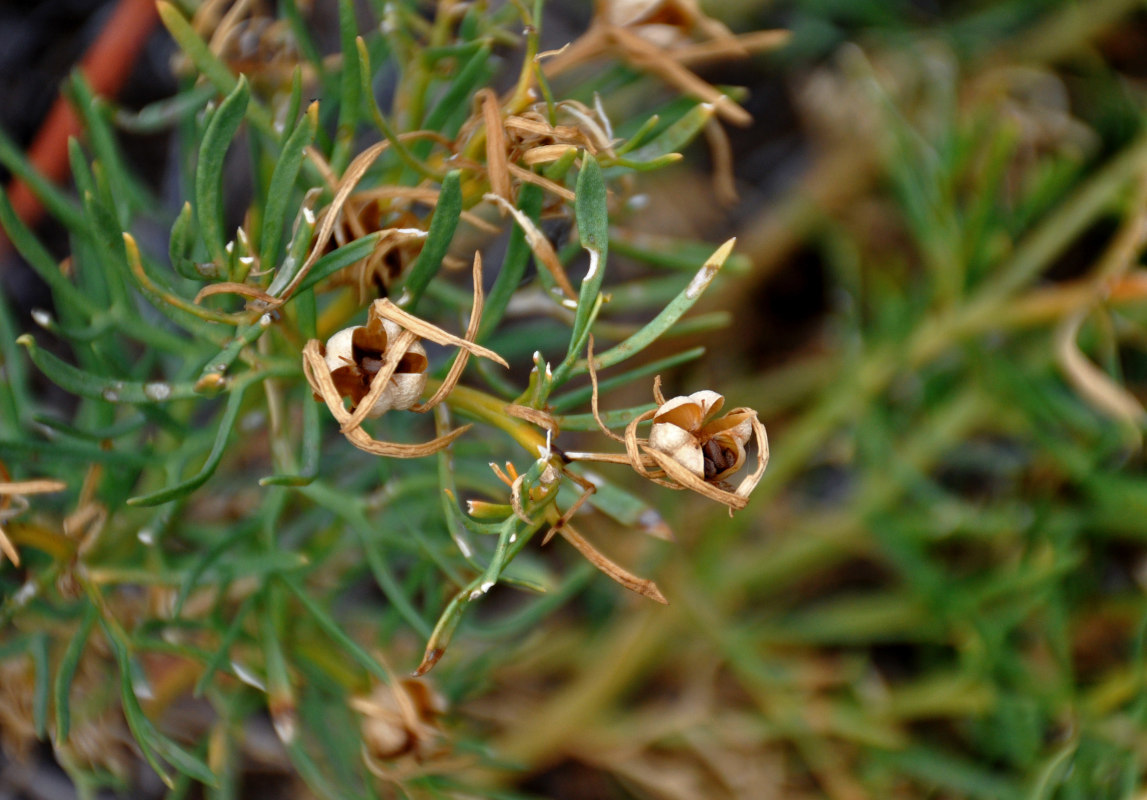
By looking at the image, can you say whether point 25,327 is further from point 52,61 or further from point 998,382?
point 998,382

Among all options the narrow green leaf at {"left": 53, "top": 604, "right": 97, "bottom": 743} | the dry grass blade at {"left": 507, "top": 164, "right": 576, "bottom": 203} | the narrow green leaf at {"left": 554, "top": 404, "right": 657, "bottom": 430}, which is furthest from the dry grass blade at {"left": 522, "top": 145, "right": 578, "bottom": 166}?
the narrow green leaf at {"left": 53, "top": 604, "right": 97, "bottom": 743}

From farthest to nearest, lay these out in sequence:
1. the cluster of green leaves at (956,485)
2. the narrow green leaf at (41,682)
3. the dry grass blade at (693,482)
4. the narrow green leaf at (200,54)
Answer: the cluster of green leaves at (956,485) → the narrow green leaf at (41,682) → the narrow green leaf at (200,54) → the dry grass blade at (693,482)

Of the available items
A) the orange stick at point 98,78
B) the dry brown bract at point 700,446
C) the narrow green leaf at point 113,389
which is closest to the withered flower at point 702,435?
the dry brown bract at point 700,446

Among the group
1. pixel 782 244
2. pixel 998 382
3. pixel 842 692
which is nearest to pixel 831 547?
pixel 842 692

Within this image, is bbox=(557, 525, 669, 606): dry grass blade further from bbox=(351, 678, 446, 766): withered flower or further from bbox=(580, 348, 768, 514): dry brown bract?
bbox=(351, 678, 446, 766): withered flower

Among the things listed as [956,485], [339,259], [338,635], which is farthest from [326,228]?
[956,485]

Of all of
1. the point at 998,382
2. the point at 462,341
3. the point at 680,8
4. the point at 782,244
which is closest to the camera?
the point at 462,341

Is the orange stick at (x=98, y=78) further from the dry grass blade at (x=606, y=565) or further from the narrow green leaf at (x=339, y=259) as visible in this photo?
the dry grass blade at (x=606, y=565)
